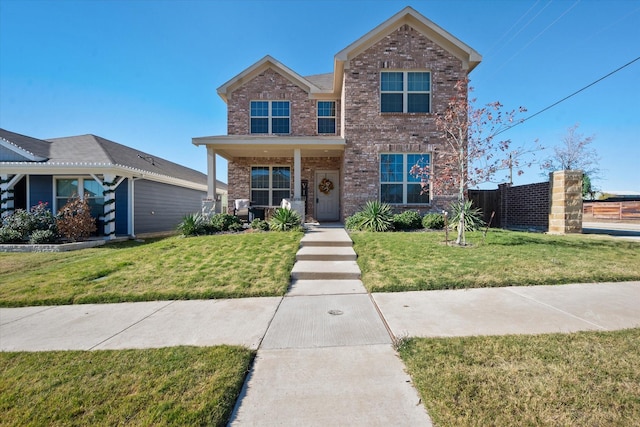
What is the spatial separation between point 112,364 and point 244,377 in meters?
1.30

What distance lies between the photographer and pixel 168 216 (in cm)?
1605

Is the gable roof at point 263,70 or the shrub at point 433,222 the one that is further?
the gable roof at point 263,70

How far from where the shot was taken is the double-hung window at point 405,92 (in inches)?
450

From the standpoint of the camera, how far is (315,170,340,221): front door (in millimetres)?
14148

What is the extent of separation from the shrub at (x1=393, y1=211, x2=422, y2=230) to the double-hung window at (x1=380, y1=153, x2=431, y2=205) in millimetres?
1093

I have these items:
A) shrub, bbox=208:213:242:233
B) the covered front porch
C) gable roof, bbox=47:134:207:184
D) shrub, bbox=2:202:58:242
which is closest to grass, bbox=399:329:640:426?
shrub, bbox=208:213:242:233

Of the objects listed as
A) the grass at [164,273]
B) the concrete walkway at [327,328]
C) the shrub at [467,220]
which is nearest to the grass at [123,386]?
the concrete walkway at [327,328]

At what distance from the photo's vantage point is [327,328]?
3.59m

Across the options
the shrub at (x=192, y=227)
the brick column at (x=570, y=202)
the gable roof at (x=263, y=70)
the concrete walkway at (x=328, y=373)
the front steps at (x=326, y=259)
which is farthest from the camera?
the gable roof at (x=263, y=70)

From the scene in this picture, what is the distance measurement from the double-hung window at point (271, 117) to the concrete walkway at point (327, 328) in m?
9.80

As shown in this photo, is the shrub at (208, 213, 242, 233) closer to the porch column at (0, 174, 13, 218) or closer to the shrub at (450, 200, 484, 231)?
the shrub at (450, 200, 484, 231)

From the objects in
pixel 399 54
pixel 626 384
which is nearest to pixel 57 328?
pixel 626 384

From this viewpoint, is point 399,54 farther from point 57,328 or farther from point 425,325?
point 57,328

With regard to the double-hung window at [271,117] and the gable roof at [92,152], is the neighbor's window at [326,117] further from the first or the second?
the gable roof at [92,152]
